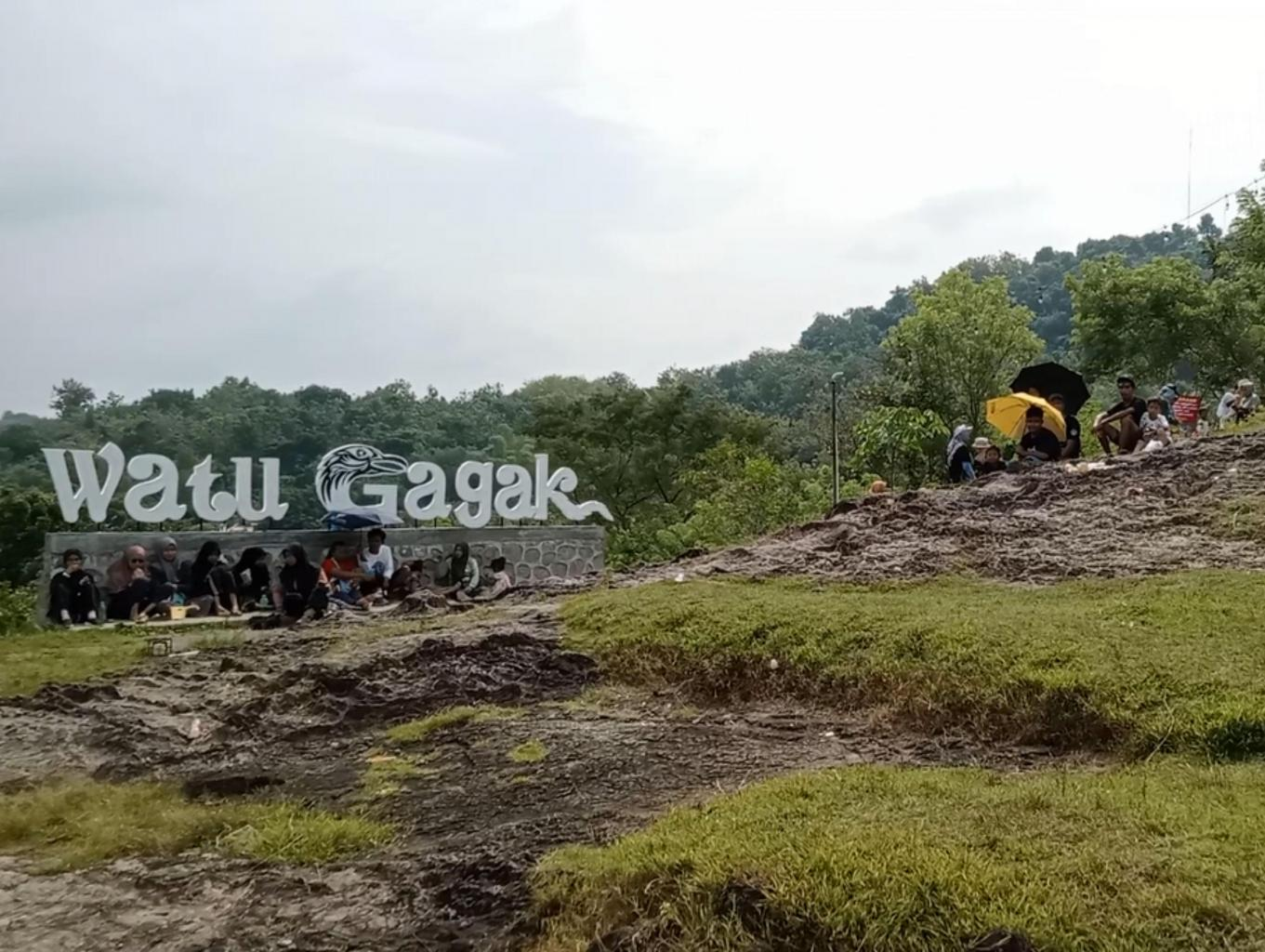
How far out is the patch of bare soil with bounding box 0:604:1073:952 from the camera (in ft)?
13.8

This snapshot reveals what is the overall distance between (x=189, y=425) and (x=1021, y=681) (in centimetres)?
3251

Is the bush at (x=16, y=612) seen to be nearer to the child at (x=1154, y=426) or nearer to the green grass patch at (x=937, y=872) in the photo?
the green grass patch at (x=937, y=872)

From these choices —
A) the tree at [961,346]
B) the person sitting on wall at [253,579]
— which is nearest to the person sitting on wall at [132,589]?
the person sitting on wall at [253,579]

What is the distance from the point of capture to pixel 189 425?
113 ft

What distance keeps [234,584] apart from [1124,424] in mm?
12412

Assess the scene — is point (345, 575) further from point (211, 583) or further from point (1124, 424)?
point (1124, 424)

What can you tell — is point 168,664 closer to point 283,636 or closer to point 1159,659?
point 283,636

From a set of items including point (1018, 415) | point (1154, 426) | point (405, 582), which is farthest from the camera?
point (405, 582)

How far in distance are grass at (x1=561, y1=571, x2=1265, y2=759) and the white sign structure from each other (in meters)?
8.62

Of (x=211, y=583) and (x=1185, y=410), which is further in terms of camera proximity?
(x=1185, y=410)

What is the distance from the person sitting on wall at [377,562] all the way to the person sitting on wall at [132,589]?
291 cm

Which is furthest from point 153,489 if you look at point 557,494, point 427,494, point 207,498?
point 557,494

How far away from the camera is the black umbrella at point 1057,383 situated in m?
15.9

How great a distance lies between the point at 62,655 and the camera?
11.7 m
